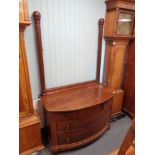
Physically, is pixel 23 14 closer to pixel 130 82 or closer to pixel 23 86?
pixel 23 86

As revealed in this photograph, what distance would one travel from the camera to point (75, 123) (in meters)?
1.61

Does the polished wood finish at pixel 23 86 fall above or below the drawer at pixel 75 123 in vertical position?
above

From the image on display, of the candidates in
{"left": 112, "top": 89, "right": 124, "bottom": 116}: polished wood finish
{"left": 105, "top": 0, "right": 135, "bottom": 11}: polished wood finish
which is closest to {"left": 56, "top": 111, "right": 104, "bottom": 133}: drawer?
{"left": 112, "top": 89, "right": 124, "bottom": 116}: polished wood finish

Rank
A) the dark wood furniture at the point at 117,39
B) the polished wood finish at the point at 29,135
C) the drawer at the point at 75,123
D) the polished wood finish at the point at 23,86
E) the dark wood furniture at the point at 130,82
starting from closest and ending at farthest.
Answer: the polished wood finish at the point at 23,86 → the polished wood finish at the point at 29,135 → the drawer at the point at 75,123 → the dark wood furniture at the point at 117,39 → the dark wood furniture at the point at 130,82

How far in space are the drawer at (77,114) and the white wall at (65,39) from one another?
20.2 inches

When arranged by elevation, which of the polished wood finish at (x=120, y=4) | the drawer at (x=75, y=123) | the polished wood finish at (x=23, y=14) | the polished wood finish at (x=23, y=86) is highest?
the polished wood finish at (x=120, y=4)

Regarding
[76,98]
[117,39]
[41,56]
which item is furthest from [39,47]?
[117,39]

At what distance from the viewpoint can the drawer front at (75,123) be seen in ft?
5.12

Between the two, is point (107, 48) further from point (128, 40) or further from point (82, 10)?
point (82, 10)

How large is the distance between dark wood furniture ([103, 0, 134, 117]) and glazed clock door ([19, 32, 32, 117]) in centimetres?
130

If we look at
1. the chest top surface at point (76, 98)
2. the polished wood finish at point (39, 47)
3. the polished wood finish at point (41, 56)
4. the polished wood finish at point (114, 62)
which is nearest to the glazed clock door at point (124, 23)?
the polished wood finish at point (114, 62)

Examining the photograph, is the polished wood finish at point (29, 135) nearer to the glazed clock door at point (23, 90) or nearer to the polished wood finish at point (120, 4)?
the glazed clock door at point (23, 90)
